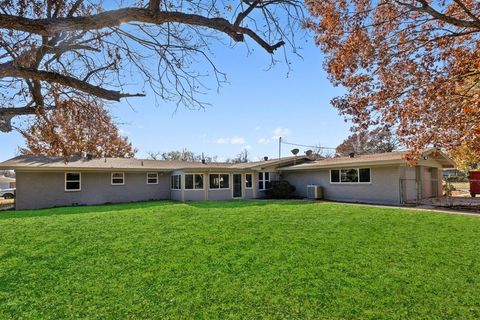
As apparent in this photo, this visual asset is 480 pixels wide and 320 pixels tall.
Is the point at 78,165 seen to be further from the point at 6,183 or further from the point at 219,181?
the point at 6,183

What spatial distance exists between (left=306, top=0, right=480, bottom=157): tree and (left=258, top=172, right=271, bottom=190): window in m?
14.8

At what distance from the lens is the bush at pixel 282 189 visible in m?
22.0

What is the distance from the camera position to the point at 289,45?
15.8 ft

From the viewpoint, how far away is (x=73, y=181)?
19.0 m

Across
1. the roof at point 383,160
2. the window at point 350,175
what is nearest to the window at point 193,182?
the roof at point 383,160

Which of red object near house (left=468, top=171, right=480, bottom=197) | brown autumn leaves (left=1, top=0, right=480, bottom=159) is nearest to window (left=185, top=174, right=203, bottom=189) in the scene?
brown autumn leaves (left=1, top=0, right=480, bottom=159)

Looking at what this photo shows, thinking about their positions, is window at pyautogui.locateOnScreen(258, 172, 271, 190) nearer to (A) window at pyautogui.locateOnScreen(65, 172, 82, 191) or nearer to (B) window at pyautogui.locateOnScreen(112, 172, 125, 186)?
(B) window at pyautogui.locateOnScreen(112, 172, 125, 186)

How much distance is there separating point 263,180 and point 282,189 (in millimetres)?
1845

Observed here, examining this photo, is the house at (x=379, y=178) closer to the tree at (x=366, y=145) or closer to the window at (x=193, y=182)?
the window at (x=193, y=182)

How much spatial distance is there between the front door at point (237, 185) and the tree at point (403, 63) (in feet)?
46.0

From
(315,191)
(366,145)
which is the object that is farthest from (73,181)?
(366,145)

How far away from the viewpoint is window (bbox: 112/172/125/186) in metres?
20.4

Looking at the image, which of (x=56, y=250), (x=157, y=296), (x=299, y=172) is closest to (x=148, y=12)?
(x=157, y=296)

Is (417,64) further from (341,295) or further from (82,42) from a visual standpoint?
(82,42)
